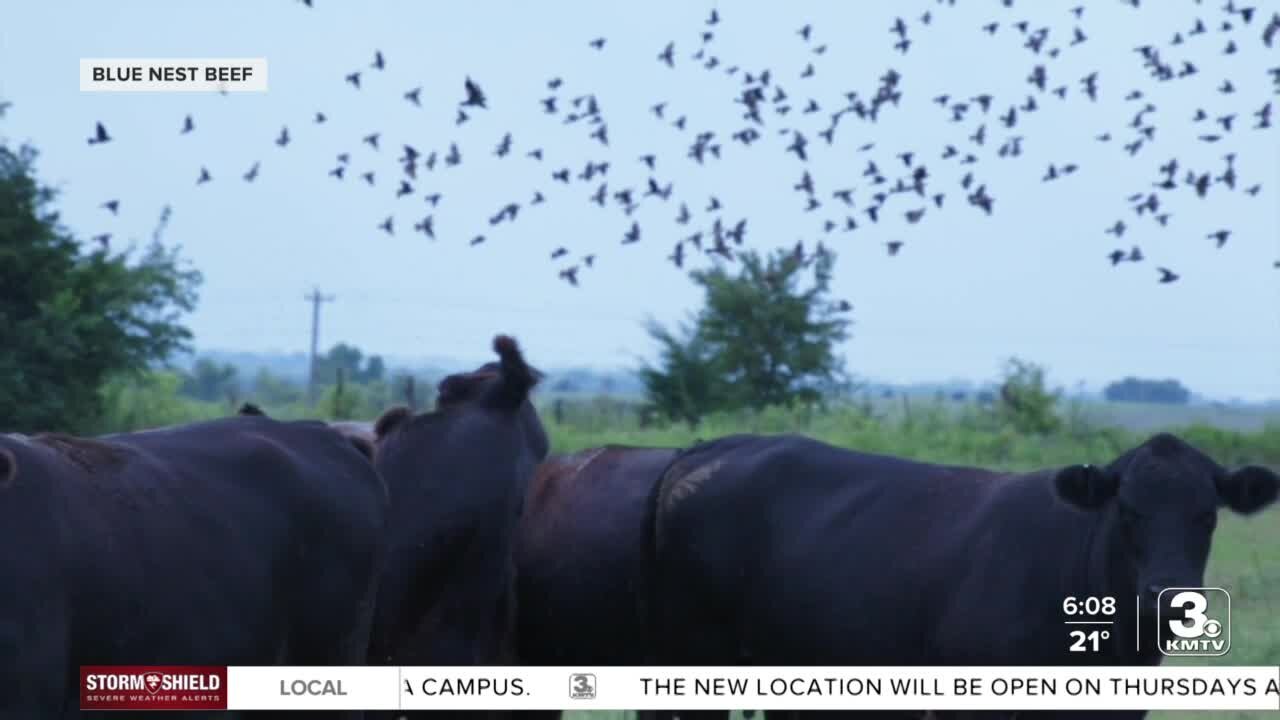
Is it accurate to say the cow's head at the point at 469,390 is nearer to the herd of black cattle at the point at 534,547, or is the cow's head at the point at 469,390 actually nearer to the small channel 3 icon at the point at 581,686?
the herd of black cattle at the point at 534,547

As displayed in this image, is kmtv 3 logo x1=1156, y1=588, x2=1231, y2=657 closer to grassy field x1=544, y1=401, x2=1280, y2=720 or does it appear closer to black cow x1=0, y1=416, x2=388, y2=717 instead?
black cow x1=0, y1=416, x2=388, y2=717

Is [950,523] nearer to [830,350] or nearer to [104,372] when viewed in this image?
[104,372]

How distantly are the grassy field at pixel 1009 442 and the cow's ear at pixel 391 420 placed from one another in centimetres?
749

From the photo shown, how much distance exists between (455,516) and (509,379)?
0.71 m

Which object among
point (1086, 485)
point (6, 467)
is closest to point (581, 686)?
point (1086, 485)

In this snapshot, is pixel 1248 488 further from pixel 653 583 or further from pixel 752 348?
pixel 752 348

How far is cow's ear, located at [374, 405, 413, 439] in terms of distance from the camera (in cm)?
880

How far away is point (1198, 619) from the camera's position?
754 centimetres

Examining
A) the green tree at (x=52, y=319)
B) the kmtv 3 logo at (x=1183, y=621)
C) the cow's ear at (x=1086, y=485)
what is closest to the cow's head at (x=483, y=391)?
the cow's ear at (x=1086, y=485)

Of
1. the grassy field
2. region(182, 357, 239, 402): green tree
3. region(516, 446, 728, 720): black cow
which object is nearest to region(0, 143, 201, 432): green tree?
the grassy field

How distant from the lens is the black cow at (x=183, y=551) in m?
5.66

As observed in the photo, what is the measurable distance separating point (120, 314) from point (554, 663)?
2280cm

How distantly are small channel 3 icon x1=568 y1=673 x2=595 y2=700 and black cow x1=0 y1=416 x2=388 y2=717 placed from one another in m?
0.97

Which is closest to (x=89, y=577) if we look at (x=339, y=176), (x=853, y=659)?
(x=853, y=659)
